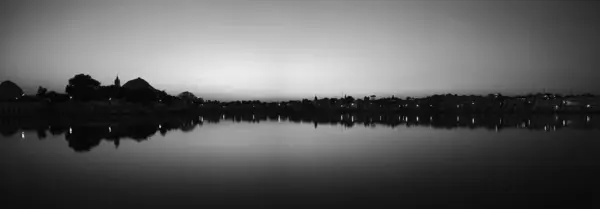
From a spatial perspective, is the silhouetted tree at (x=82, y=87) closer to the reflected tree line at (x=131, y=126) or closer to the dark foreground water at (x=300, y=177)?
the reflected tree line at (x=131, y=126)

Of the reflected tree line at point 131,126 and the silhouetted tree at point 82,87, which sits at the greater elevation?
the silhouetted tree at point 82,87

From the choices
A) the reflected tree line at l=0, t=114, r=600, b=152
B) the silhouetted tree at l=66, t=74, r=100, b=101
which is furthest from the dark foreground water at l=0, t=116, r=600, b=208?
the silhouetted tree at l=66, t=74, r=100, b=101

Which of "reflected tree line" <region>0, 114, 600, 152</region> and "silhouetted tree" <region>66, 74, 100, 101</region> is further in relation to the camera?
"silhouetted tree" <region>66, 74, 100, 101</region>

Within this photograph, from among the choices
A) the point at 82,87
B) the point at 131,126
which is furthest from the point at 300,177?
the point at 82,87

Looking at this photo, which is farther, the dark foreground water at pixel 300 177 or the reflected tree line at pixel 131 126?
the reflected tree line at pixel 131 126

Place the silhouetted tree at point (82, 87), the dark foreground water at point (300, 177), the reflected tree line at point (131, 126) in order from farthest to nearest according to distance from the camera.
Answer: the silhouetted tree at point (82, 87) < the reflected tree line at point (131, 126) < the dark foreground water at point (300, 177)

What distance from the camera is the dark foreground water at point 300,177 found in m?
15.2

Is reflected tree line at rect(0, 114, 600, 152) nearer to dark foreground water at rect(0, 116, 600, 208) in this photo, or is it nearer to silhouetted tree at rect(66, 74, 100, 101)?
dark foreground water at rect(0, 116, 600, 208)

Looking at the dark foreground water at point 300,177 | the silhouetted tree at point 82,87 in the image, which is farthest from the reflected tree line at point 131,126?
the silhouetted tree at point 82,87

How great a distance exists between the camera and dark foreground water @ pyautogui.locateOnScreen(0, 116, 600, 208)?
15.2 m

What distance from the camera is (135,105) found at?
130 m

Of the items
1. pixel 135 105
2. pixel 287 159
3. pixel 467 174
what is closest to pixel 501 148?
pixel 467 174

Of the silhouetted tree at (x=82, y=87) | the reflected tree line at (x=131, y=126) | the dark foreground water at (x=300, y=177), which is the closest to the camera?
the dark foreground water at (x=300, y=177)

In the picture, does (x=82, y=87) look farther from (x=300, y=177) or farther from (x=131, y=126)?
(x=300, y=177)
